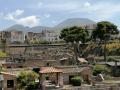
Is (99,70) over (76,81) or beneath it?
over

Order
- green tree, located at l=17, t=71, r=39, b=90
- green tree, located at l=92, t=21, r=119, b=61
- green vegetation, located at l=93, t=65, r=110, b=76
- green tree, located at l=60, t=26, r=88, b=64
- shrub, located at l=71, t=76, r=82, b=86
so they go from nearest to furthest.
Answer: green tree, located at l=17, t=71, r=39, b=90
shrub, located at l=71, t=76, r=82, b=86
green vegetation, located at l=93, t=65, r=110, b=76
green tree, located at l=60, t=26, r=88, b=64
green tree, located at l=92, t=21, r=119, b=61

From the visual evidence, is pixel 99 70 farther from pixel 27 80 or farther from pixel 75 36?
pixel 75 36

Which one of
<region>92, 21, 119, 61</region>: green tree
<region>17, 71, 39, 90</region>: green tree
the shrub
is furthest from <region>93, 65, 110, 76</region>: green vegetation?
<region>92, 21, 119, 61</region>: green tree

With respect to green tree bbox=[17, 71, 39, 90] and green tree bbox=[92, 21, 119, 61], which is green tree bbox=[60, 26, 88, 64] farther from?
green tree bbox=[17, 71, 39, 90]

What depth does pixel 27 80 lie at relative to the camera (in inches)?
1351

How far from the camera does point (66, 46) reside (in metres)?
75.6

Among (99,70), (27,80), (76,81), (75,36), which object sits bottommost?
(76,81)

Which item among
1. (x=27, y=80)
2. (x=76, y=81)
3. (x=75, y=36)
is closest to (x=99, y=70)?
(x=76, y=81)

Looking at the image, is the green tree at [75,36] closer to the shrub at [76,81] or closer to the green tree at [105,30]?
the green tree at [105,30]

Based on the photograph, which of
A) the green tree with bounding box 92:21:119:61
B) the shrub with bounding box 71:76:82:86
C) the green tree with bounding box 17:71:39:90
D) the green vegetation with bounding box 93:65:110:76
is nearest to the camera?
the green tree with bounding box 17:71:39:90

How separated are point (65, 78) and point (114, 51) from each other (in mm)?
31869

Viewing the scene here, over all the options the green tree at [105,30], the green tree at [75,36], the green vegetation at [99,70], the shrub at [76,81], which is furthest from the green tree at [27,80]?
the green tree at [105,30]

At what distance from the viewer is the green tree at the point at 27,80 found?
33562mm

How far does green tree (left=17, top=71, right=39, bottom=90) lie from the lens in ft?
110
